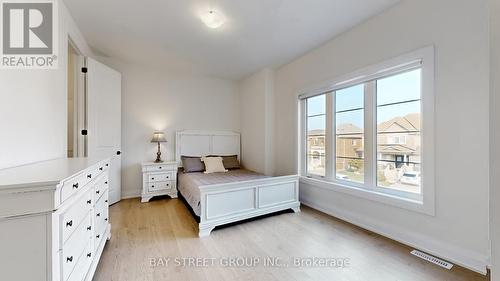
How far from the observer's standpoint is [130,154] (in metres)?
3.96

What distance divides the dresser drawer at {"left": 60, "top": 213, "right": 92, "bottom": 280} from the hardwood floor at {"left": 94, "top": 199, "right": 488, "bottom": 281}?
503 mm

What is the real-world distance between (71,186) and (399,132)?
2.85m

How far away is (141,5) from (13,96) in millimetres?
1420

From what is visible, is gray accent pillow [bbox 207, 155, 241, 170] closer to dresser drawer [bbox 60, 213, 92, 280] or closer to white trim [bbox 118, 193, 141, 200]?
white trim [bbox 118, 193, 141, 200]

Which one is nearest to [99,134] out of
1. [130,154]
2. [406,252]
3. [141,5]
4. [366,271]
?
[130,154]

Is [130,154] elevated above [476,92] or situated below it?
below

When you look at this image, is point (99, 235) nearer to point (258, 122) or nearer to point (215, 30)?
point (215, 30)

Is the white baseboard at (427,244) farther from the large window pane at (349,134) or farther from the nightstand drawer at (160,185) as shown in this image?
the nightstand drawer at (160,185)

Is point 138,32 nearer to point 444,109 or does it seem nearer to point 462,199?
point 444,109

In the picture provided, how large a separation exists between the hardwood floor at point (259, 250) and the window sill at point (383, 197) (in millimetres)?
395

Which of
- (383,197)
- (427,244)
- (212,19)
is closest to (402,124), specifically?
(383,197)

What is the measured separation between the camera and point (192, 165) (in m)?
3.98

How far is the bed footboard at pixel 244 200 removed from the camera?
2451 mm

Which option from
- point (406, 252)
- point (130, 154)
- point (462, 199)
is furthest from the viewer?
point (130, 154)
